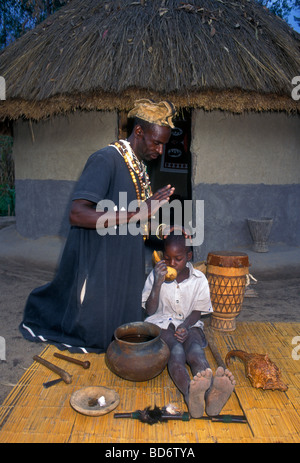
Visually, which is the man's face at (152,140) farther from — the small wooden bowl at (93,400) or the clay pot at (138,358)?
the small wooden bowl at (93,400)

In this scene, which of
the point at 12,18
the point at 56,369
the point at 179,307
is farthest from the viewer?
the point at 12,18

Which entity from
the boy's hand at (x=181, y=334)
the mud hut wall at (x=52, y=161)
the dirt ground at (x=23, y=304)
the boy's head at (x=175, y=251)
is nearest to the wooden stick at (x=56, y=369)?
the dirt ground at (x=23, y=304)

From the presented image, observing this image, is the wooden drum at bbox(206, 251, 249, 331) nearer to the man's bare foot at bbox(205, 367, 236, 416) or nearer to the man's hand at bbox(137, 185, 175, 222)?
the man's hand at bbox(137, 185, 175, 222)

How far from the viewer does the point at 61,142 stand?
5848 millimetres

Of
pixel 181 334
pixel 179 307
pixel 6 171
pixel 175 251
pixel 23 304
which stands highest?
pixel 6 171

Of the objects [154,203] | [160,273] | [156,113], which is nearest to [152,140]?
[156,113]

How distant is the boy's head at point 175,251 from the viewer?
2.85 metres

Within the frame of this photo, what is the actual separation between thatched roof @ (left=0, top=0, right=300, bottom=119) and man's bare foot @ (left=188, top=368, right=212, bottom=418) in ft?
11.8

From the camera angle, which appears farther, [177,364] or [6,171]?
[6,171]

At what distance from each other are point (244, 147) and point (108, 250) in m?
3.44

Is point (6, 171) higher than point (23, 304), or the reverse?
point (6, 171)

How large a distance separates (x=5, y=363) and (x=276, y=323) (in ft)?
7.53

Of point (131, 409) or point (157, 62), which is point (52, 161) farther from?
point (131, 409)
